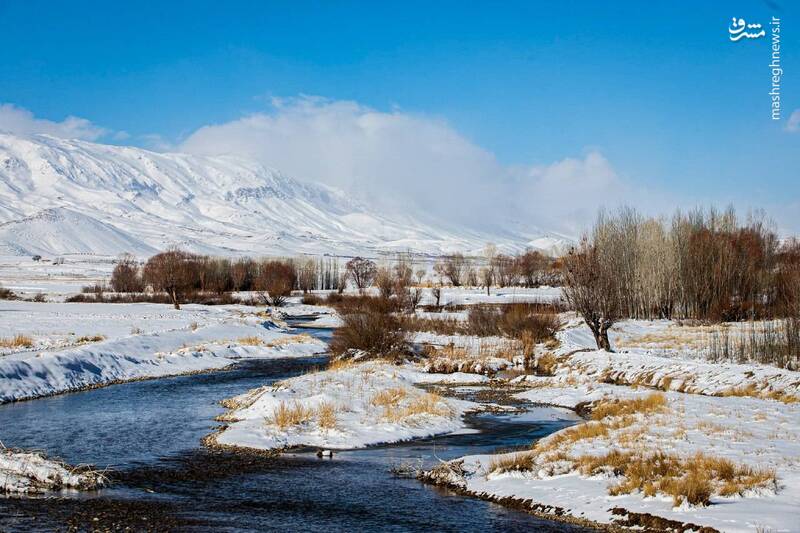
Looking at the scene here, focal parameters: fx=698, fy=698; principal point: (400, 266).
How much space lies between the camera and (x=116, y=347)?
38.9 m

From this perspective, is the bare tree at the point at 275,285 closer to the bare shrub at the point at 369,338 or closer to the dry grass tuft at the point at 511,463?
the bare shrub at the point at 369,338

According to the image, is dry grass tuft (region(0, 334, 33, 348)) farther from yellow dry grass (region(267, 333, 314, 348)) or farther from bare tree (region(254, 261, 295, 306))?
bare tree (region(254, 261, 295, 306))

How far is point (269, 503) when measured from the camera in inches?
579

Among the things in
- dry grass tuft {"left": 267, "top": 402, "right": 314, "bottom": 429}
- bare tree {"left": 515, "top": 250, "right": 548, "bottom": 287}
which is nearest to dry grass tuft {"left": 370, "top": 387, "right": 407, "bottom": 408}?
dry grass tuft {"left": 267, "top": 402, "right": 314, "bottom": 429}

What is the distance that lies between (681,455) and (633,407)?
7.77m

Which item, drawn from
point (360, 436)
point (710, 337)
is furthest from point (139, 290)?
point (360, 436)

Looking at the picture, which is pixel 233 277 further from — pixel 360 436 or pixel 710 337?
pixel 360 436

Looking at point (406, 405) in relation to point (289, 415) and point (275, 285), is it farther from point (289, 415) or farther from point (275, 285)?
point (275, 285)

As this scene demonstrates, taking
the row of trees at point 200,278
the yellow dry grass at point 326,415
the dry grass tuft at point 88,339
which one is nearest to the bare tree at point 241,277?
the row of trees at point 200,278

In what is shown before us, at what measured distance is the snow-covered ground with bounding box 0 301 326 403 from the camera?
3080 cm

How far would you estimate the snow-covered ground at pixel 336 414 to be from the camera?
2116cm

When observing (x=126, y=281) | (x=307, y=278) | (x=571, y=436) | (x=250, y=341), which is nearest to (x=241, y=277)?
(x=307, y=278)

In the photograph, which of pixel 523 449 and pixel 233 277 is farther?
pixel 233 277

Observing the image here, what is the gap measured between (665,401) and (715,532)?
12396 mm
